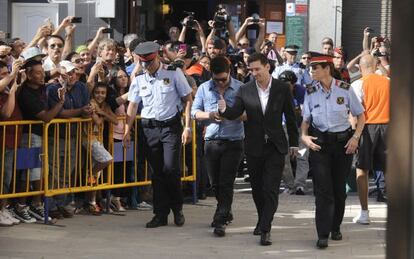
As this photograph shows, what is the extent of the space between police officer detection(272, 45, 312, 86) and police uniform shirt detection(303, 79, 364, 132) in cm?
426

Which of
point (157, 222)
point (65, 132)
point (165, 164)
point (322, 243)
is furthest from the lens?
point (65, 132)

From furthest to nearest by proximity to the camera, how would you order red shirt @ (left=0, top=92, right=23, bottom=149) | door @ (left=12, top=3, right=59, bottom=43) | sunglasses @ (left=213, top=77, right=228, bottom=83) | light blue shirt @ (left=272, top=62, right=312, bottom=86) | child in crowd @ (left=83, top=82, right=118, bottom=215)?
door @ (left=12, top=3, right=59, bottom=43) < light blue shirt @ (left=272, top=62, right=312, bottom=86) < child in crowd @ (left=83, top=82, right=118, bottom=215) < sunglasses @ (left=213, top=77, right=228, bottom=83) < red shirt @ (left=0, top=92, right=23, bottom=149)

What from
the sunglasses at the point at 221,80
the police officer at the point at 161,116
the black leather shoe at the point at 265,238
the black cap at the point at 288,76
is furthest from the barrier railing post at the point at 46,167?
the black cap at the point at 288,76

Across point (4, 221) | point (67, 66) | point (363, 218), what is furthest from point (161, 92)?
point (363, 218)

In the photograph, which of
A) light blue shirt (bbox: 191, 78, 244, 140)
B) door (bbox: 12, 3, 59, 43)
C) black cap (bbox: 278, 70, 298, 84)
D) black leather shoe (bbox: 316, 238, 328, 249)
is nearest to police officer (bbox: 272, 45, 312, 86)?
black cap (bbox: 278, 70, 298, 84)

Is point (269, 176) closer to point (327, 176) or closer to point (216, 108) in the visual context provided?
point (327, 176)

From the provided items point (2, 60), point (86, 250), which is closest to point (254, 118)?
point (86, 250)

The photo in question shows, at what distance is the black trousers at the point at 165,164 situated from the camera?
9.07 metres

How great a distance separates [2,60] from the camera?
29.4ft

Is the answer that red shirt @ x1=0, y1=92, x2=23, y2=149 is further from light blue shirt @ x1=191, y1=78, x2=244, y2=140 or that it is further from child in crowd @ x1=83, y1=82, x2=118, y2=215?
light blue shirt @ x1=191, y1=78, x2=244, y2=140

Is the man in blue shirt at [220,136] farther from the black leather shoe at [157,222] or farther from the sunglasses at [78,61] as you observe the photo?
the sunglasses at [78,61]

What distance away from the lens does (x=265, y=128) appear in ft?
Result: 27.5

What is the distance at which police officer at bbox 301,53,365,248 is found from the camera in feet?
27.1

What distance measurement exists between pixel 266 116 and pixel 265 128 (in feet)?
0.38
